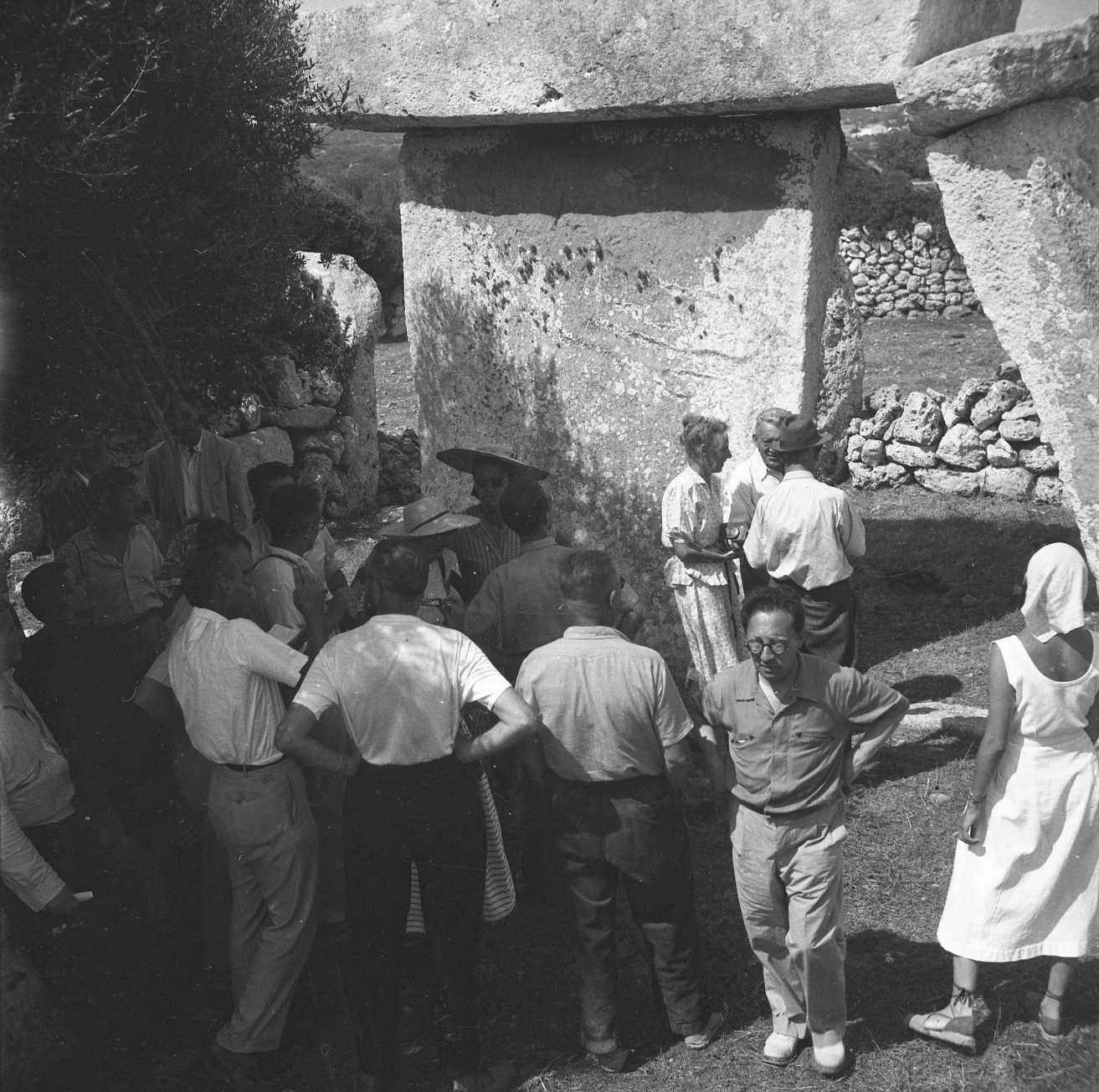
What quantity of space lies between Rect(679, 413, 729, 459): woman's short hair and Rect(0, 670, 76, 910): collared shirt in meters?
2.97

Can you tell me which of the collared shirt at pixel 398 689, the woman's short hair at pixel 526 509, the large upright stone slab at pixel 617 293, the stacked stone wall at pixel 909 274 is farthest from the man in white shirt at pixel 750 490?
the stacked stone wall at pixel 909 274

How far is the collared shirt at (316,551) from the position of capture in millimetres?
5453

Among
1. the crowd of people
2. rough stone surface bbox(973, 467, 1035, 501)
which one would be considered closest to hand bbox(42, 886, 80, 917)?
the crowd of people

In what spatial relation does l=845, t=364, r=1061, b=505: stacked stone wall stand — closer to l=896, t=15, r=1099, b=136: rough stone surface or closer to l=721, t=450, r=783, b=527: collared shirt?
l=721, t=450, r=783, b=527: collared shirt

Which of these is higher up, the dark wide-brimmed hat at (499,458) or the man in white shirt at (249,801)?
the dark wide-brimmed hat at (499,458)

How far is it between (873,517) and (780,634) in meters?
6.60

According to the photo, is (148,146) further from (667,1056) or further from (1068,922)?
(1068,922)

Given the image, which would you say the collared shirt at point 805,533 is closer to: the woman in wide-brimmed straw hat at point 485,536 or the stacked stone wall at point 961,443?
the woman in wide-brimmed straw hat at point 485,536

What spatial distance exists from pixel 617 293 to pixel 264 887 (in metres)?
3.95

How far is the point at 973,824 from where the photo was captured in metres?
4.04

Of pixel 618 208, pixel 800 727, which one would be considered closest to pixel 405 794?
pixel 800 727

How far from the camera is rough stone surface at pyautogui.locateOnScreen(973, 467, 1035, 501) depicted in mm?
10094

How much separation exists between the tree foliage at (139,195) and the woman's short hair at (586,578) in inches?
91.5

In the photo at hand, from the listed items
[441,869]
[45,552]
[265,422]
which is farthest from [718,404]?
[45,552]
